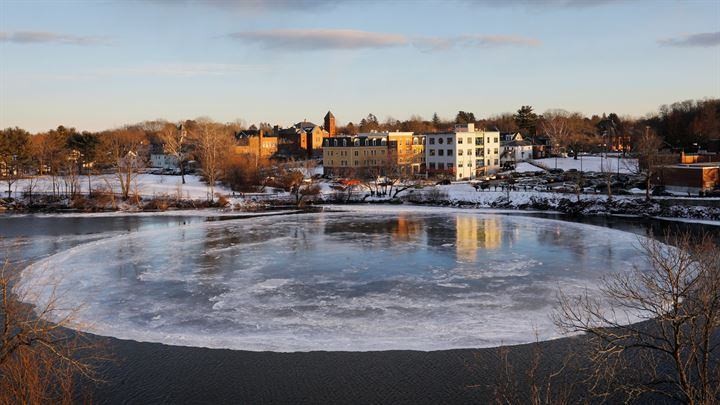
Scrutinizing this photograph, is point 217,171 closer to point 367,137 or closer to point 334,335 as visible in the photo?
point 367,137

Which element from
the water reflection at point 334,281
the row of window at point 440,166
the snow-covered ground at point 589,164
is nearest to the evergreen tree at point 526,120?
the snow-covered ground at point 589,164

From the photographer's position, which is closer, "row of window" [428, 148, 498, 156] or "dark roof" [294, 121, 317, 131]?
"row of window" [428, 148, 498, 156]

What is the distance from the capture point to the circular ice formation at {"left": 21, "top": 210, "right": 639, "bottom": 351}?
14.9m

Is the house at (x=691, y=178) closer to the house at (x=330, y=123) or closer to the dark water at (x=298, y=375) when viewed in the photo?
the dark water at (x=298, y=375)

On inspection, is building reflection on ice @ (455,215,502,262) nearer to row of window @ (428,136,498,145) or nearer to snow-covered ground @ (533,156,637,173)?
row of window @ (428,136,498,145)

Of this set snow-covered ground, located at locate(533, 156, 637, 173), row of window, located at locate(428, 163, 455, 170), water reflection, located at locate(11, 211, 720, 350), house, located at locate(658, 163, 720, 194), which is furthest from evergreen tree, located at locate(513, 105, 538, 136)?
water reflection, located at locate(11, 211, 720, 350)

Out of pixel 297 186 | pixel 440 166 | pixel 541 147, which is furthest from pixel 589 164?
pixel 297 186

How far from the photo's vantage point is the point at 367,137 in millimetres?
75438

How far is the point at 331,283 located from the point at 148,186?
148ft

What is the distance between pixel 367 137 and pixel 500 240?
47.7 m

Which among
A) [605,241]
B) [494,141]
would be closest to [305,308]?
[605,241]

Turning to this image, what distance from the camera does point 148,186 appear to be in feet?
197

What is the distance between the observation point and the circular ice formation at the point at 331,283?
14898 millimetres

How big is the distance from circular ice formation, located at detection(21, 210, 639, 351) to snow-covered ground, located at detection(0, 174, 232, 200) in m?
22.2
